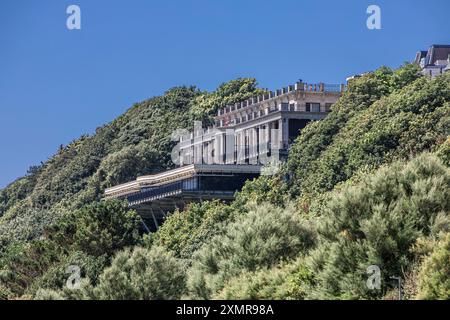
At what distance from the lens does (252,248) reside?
99.2 meters

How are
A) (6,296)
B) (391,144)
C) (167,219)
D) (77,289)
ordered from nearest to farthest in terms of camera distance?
(77,289)
(6,296)
(391,144)
(167,219)

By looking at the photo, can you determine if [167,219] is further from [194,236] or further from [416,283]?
[416,283]

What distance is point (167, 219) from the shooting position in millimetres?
174750

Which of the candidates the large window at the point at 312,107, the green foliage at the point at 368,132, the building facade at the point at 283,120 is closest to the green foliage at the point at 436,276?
the green foliage at the point at 368,132

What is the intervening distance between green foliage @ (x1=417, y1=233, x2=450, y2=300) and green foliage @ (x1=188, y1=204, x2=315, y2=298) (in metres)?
16.3

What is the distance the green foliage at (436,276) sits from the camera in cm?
8006

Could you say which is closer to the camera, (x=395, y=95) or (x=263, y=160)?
(x=395, y=95)

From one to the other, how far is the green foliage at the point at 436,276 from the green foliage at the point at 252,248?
16288 millimetres

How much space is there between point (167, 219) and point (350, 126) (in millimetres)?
21944

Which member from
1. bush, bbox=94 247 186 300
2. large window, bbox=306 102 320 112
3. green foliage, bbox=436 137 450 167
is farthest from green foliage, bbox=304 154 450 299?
large window, bbox=306 102 320 112

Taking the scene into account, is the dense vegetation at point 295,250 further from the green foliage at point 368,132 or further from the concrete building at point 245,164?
the concrete building at point 245,164

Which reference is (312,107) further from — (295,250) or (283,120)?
(295,250)

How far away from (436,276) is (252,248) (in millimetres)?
20135
